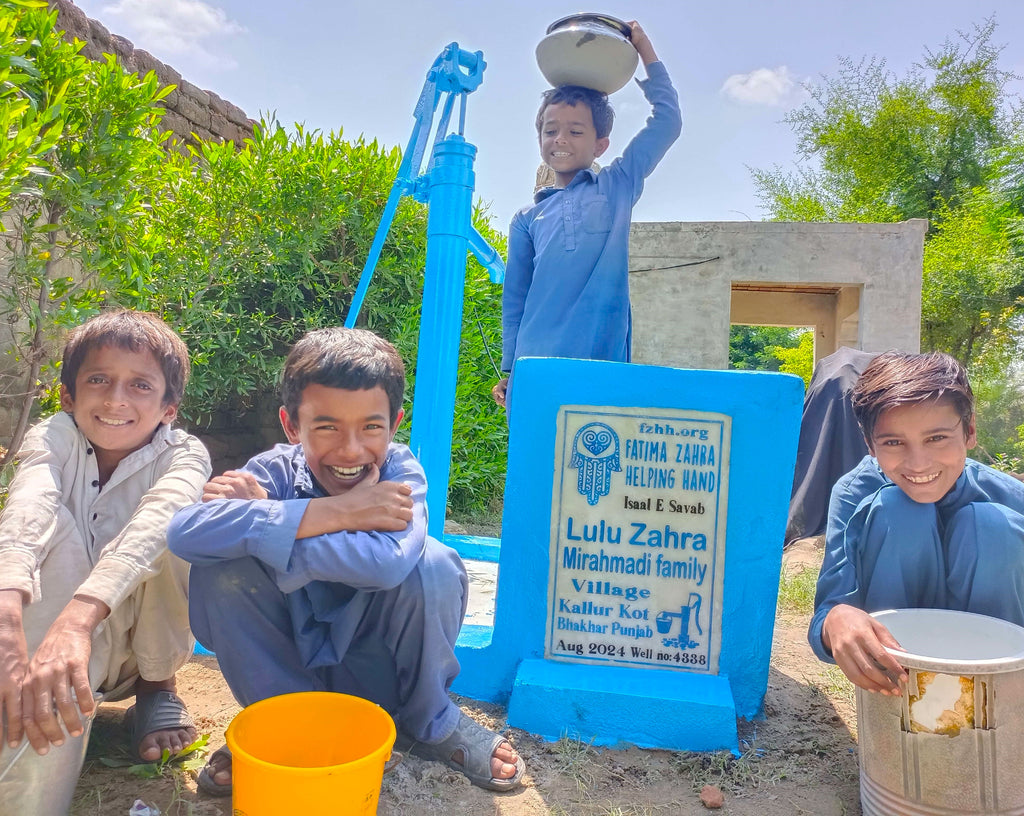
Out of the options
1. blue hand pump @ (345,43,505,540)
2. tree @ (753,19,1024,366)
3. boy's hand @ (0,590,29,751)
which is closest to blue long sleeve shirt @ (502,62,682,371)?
blue hand pump @ (345,43,505,540)

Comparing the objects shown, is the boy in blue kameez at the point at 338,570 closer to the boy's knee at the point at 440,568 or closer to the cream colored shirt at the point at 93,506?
the boy's knee at the point at 440,568

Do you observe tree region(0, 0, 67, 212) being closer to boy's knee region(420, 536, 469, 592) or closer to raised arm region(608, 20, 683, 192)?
boy's knee region(420, 536, 469, 592)

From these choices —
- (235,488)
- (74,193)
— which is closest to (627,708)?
(235,488)

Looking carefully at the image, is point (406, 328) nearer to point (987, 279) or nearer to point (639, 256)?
point (639, 256)

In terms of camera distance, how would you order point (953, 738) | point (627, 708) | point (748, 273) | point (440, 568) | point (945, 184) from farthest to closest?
point (945, 184)
point (748, 273)
point (627, 708)
point (440, 568)
point (953, 738)

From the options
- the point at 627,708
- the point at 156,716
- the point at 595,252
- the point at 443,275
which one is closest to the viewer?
the point at 156,716

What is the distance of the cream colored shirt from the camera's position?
1.33 metres

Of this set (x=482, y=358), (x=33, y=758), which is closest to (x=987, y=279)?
(x=482, y=358)

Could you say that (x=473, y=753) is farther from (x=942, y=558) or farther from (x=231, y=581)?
(x=942, y=558)

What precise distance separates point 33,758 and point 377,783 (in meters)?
0.56

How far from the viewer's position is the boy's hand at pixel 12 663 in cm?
111

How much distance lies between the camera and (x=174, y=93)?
183 inches

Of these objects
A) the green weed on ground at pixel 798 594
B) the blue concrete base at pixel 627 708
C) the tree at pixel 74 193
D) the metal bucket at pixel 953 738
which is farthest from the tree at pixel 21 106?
the green weed on ground at pixel 798 594

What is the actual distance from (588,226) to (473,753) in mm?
1636
